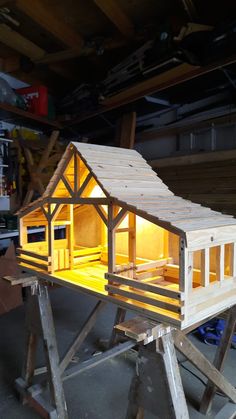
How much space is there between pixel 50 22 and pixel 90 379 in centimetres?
449

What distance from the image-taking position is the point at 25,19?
403cm

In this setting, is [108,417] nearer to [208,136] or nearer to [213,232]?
[213,232]

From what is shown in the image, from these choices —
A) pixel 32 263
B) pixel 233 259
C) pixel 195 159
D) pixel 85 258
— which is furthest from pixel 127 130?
pixel 233 259

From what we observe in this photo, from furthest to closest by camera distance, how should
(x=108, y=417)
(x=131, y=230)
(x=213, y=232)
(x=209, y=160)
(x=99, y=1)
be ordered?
(x=209, y=160) < (x=99, y=1) < (x=108, y=417) < (x=131, y=230) < (x=213, y=232)

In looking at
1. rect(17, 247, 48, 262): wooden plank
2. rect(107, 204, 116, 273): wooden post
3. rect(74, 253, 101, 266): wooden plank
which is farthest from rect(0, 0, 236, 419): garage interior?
rect(74, 253, 101, 266): wooden plank

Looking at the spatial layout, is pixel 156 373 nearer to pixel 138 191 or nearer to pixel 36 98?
pixel 138 191

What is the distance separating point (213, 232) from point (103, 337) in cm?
301

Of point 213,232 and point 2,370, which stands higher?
point 213,232

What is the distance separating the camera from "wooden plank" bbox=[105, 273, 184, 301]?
142 centimetres

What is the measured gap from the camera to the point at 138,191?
2025mm

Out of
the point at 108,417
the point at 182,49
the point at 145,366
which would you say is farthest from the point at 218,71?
the point at 108,417

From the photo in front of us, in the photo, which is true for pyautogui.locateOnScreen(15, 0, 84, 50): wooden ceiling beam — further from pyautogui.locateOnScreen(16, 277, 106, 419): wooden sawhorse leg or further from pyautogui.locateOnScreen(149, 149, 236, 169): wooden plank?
pyautogui.locateOnScreen(16, 277, 106, 419): wooden sawhorse leg

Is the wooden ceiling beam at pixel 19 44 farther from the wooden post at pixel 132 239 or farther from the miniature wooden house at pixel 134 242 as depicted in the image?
the wooden post at pixel 132 239

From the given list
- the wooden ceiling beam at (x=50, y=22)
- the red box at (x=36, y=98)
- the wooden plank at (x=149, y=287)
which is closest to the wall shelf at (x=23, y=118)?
the red box at (x=36, y=98)
